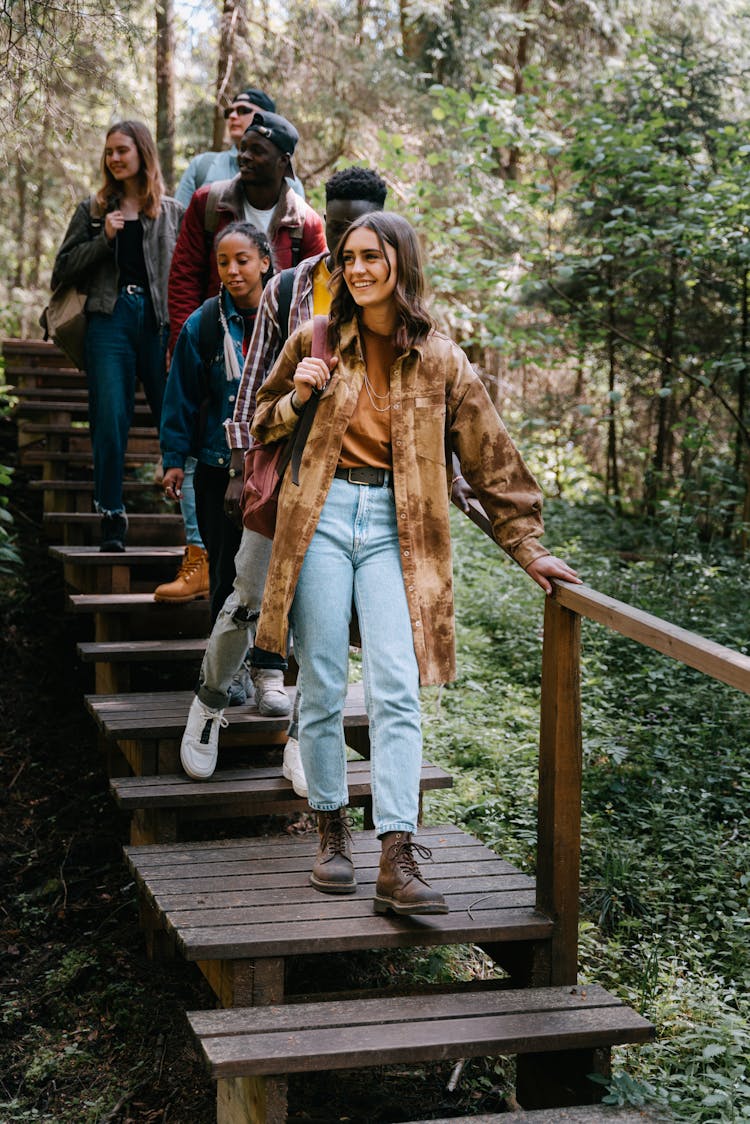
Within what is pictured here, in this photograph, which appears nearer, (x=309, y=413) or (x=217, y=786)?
(x=309, y=413)

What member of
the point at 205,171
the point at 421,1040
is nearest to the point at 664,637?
the point at 421,1040

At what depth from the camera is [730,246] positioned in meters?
7.60

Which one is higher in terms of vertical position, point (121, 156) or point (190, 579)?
point (121, 156)

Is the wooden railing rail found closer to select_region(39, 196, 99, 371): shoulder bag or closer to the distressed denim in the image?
the distressed denim

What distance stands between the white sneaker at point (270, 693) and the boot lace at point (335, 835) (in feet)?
3.71

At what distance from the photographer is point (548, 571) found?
127 inches

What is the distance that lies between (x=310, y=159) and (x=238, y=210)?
6533mm

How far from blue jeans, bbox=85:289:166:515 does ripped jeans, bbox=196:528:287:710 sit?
1877 mm

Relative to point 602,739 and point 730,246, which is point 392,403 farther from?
point 730,246

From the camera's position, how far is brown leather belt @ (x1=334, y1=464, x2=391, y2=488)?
319cm

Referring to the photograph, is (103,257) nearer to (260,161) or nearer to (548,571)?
(260,161)

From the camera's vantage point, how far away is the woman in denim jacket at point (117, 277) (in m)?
5.45

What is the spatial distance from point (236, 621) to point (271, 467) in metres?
0.65

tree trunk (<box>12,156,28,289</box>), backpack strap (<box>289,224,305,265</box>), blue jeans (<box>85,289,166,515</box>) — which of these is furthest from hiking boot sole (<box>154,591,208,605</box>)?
tree trunk (<box>12,156,28,289</box>)
